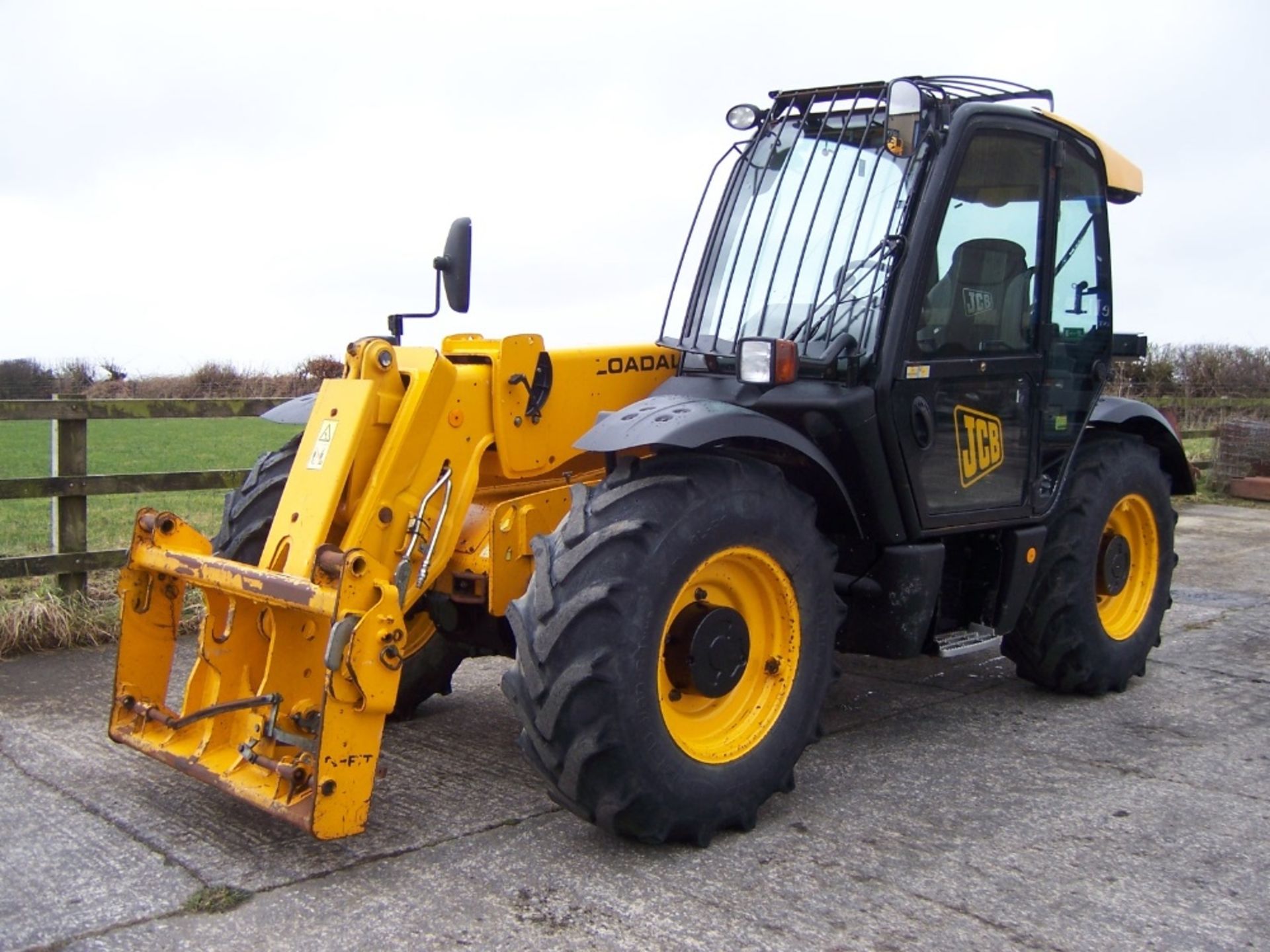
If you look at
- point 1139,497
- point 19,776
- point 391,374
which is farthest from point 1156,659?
point 19,776

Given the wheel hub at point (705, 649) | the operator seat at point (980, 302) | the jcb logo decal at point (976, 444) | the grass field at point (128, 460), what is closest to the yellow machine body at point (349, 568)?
the wheel hub at point (705, 649)

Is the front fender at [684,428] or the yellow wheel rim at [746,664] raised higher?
the front fender at [684,428]

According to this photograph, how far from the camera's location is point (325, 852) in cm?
381

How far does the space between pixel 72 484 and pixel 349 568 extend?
4.00m

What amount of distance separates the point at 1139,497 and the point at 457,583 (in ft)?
11.0

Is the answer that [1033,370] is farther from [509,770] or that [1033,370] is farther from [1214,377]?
[1214,377]

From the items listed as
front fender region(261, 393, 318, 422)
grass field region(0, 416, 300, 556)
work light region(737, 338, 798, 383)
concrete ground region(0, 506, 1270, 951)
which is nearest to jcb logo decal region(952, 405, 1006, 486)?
work light region(737, 338, 798, 383)

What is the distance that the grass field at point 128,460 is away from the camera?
1016cm

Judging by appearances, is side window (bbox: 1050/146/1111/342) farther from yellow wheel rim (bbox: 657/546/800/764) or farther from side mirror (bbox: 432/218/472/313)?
side mirror (bbox: 432/218/472/313)

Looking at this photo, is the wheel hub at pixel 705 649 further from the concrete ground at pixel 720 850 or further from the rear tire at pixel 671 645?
the concrete ground at pixel 720 850

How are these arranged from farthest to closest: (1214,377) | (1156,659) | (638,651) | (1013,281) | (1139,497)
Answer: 1. (1214,377)
2. (1156,659)
3. (1139,497)
4. (1013,281)
5. (638,651)

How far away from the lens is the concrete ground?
11.0ft

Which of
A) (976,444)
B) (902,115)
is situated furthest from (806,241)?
(976,444)

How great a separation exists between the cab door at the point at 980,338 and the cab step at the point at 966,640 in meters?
0.46
